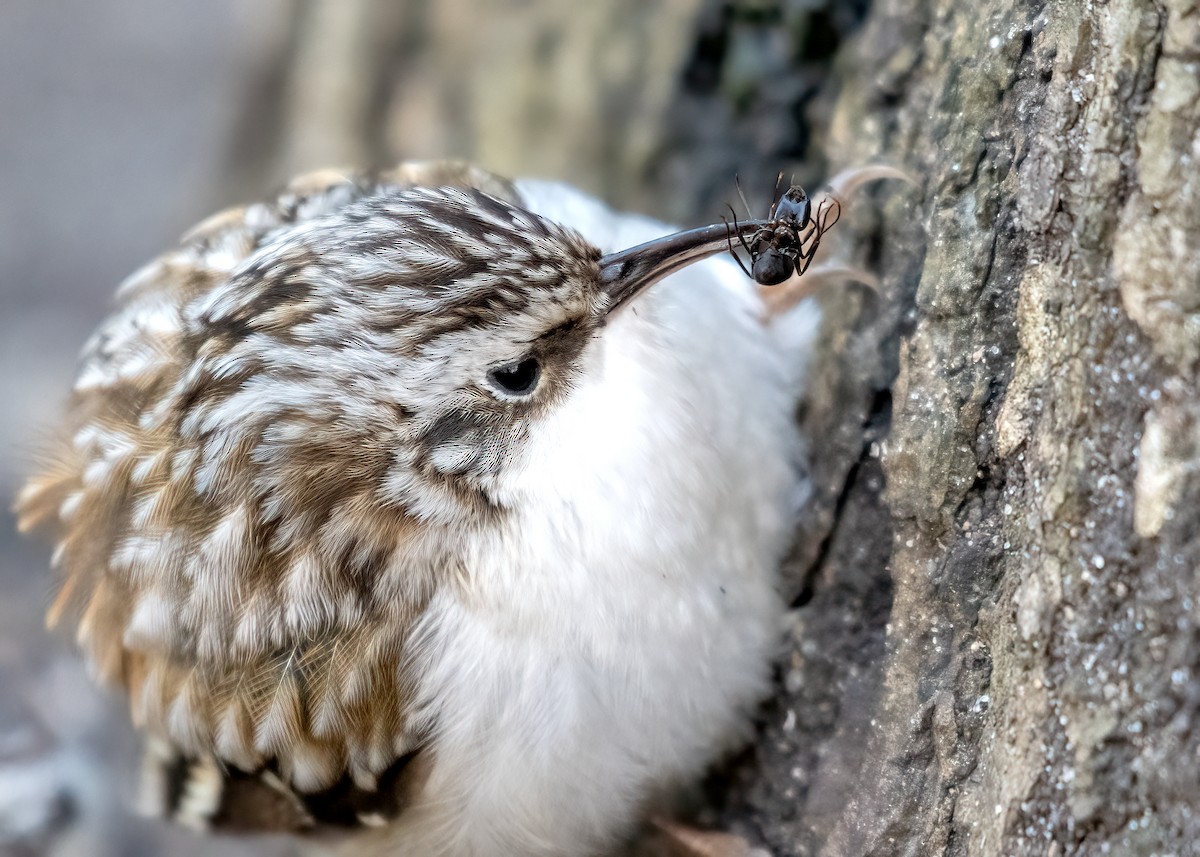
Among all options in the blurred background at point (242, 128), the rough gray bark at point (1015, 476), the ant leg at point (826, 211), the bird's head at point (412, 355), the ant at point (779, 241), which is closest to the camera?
the rough gray bark at point (1015, 476)

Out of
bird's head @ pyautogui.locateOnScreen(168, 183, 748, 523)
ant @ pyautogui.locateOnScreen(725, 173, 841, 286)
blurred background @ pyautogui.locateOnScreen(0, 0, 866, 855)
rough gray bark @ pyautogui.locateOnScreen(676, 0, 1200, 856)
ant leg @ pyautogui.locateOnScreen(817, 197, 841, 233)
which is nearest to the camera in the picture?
rough gray bark @ pyautogui.locateOnScreen(676, 0, 1200, 856)

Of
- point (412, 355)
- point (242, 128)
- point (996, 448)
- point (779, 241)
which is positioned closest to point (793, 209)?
point (779, 241)

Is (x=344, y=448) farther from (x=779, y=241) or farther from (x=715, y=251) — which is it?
(x=779, y=241)

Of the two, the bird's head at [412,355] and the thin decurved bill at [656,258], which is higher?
the thin decurved bill at [656,258]

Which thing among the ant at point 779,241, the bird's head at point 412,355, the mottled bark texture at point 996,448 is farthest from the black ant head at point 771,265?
the mottled bark texture at point 996,448

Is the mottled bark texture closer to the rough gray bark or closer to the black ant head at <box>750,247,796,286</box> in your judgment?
the rough gray bark

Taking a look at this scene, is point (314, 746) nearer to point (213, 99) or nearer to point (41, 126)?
point (213, 99)

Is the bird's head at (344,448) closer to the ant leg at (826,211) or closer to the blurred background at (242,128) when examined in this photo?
the ant leg at (826,211)

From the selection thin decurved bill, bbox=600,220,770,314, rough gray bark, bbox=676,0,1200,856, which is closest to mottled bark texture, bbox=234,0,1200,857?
rough gray bark, bbox=676,0,1200,856
